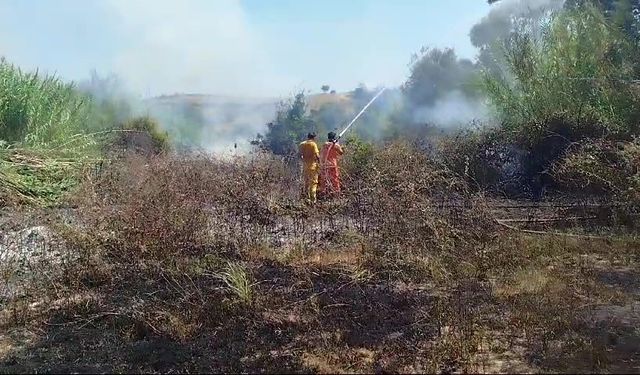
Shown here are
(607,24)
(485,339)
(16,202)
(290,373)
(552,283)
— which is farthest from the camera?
(607,24)

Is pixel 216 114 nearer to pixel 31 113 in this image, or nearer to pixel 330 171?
pixel 31 113

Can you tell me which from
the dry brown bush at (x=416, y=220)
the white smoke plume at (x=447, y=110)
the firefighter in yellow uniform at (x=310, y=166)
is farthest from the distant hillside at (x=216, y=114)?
the dry brown bush at (x=416, y=220)

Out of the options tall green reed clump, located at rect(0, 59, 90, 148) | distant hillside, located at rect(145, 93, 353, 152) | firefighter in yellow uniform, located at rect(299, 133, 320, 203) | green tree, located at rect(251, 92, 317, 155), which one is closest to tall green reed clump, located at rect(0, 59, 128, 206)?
tall green reed clump, located at rect(0, 59, 90, 148)

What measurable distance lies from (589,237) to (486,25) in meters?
34.5

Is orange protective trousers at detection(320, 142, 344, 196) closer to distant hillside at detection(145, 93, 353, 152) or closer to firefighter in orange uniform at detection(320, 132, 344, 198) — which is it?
firefighter in orange uniform at detection(320, 132, 344, 198)

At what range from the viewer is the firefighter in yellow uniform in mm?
9060

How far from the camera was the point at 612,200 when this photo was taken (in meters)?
8.66

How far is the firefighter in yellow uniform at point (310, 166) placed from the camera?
9060mm

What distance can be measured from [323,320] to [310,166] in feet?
17.9

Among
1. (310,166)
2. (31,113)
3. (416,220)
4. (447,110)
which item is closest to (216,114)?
(447,110)

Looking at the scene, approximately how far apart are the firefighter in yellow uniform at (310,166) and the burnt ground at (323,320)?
2095 mm

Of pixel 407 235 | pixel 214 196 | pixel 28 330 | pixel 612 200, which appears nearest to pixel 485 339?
pixel 407 235

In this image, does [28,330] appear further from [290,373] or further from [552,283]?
[552,283]

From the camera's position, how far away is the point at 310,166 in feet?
34.7
